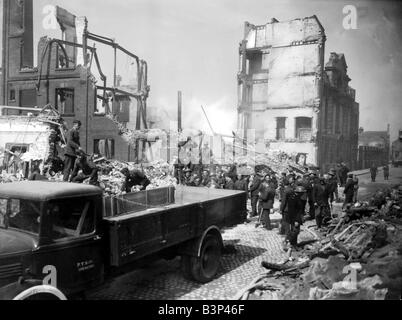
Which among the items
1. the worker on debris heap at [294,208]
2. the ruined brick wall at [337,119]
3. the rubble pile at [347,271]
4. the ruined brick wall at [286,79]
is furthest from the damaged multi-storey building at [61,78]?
the rubble pile at [347,271]

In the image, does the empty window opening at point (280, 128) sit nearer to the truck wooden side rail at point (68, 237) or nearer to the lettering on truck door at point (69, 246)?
the truck wooden side rail at point (68, 237)

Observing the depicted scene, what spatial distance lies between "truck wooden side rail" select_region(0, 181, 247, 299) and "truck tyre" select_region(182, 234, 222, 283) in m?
0.56

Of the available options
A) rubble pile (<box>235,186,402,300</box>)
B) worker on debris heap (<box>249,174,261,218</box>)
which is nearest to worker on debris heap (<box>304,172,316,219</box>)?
worker on debris heap (<box>249,174,261,218</box>)

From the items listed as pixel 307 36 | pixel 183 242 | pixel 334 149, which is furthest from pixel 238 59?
pixel 183 242

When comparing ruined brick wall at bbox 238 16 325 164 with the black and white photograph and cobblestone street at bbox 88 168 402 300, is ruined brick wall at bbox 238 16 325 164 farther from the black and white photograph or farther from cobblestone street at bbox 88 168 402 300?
cobblestone street at bbox 88 168 402 300

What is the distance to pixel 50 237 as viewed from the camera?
421 centimetres

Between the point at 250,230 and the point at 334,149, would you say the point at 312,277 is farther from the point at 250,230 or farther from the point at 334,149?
the point at 334,149

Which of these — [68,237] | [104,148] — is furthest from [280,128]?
[68,237]

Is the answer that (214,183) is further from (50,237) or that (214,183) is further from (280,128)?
(280,128)

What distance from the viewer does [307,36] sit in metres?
24.7

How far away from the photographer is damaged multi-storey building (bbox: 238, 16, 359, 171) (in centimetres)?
2598

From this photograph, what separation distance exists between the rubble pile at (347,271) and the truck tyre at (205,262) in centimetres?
98

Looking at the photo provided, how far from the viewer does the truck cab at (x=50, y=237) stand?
4.00 meters

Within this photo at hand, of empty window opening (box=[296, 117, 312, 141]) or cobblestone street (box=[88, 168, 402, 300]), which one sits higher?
empty window opening (box=[296, 117, 312, 141])
